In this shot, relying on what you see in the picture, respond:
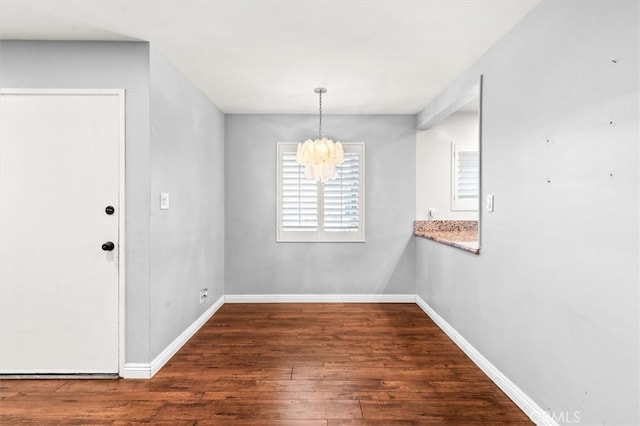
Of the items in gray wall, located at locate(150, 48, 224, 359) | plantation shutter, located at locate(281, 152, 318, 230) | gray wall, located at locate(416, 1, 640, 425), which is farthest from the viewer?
plantation shutter, located at locate(281, 152, 318, 230)

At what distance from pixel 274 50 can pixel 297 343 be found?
8.37 feet

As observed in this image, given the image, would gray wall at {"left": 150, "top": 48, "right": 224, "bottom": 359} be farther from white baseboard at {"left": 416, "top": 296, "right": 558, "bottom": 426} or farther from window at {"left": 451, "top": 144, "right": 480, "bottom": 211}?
window at {"left": 451, "top": 144, "right": 480, "bottom": 211}

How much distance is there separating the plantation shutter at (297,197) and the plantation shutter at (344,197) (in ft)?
0.58

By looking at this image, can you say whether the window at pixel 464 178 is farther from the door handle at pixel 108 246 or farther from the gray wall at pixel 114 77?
the door handle at pixel 108 246

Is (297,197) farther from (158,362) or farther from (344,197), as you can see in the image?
(158,362)

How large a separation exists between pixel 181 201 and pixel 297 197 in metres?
1.76

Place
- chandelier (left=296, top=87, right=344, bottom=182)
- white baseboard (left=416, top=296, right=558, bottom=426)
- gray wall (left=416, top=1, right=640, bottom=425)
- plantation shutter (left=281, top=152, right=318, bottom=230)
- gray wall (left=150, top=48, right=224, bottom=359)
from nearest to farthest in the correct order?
gray wall (left=416, top=1, right=640, bottom=425), white baseboard (left=416, top=296, right=558, bottom=426), gray wall (left=150, top=48, right=224, bottom=359), chandelier (left=296, top=87, right=344, bottom=182), plantation shutter (left=281, top=152, right=318, bottom=230)

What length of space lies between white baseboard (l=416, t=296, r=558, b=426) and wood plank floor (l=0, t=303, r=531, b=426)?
51mm

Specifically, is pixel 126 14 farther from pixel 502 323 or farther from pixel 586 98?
pixel 502 323

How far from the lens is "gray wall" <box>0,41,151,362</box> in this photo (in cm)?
265

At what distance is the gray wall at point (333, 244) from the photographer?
15.6 ft

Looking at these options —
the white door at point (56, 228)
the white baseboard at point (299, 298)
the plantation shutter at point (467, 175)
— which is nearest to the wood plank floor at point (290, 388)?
the white door at point (56, 228)

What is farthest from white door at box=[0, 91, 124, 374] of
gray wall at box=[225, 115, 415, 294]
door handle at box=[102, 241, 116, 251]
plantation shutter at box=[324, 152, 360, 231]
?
plantation shutter at box=[324, 152, 360, 231]

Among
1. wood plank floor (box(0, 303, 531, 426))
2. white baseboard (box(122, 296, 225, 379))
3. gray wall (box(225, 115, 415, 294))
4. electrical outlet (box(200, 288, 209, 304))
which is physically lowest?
wood plank floor (box(0, 303, 531, 426))
